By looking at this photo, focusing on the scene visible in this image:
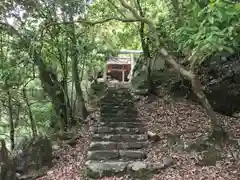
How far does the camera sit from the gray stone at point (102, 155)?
639 cm

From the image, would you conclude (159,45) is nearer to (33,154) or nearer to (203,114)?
(203,114)

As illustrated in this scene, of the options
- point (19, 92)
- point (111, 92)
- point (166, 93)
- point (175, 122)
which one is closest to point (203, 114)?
point (175, 122)

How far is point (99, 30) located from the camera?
1019cm

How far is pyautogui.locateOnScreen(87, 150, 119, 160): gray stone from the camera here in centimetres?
639

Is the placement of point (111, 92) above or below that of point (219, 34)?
below

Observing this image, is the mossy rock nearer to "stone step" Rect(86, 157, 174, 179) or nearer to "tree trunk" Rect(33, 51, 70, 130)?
"stone step" Rect(86, 157, 174, 179)

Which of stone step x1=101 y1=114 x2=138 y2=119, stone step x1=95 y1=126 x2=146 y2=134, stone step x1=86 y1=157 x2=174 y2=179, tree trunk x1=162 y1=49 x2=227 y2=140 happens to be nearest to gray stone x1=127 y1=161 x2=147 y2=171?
stone step x1=86 y1=157 x2=174 y2=179

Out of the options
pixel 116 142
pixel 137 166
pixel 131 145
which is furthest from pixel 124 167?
pixel 116 142

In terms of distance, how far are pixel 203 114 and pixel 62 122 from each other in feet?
11.1

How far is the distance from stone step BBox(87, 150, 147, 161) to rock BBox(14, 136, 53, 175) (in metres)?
0.87

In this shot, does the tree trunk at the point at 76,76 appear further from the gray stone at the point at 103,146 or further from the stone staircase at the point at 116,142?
the gray stone at the point at 103,146

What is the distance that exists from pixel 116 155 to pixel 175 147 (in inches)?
42.9

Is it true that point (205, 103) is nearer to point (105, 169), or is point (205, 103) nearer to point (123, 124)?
point (105, 169)

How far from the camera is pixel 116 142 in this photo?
22.7 feet
